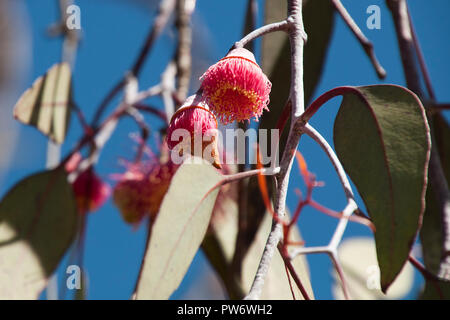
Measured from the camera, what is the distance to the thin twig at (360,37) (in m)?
1.04

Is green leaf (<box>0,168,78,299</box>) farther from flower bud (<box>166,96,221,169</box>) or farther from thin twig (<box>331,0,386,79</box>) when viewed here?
thin twig (<box>331,0,386,79</box>)

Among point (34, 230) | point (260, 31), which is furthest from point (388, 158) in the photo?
point (34, 230)

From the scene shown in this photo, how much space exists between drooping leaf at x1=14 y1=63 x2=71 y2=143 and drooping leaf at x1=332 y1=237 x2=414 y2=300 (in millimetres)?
676

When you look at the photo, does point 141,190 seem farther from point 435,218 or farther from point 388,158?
point 388,158

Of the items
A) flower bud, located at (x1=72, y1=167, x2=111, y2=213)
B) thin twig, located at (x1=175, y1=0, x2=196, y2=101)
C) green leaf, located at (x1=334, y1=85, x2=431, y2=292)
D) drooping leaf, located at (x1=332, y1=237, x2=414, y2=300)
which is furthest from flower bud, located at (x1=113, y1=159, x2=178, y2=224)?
green leaf, located at (x1=334, y1=85, x2=431, y2=292)

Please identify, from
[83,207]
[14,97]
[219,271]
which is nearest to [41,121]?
[83,207]

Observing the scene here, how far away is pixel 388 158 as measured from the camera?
786 millimetres

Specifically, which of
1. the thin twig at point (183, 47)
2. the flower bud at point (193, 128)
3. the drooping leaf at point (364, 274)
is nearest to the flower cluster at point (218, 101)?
the flower bud at point (193, 128)

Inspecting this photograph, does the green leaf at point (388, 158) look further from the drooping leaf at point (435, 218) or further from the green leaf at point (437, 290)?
the drooping leaf at point (435, 218)

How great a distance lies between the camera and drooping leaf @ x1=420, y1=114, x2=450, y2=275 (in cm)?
124

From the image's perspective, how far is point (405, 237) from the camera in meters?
0.75

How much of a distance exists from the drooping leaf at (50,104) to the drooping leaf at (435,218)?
2.59 feet

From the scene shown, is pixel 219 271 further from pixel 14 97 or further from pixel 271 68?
pixel 14 97

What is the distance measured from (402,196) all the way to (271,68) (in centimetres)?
46
